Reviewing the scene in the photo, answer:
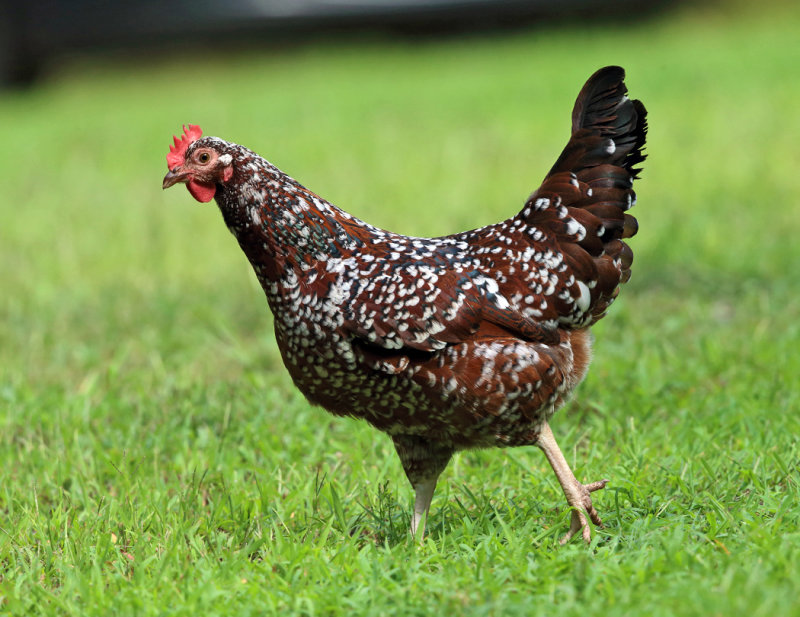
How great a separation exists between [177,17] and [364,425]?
34.3ft

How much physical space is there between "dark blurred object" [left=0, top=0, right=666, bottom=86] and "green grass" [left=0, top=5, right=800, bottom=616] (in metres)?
2.62

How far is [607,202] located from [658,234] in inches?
128

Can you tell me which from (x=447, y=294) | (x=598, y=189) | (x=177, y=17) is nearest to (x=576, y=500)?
(x=447, y=294)

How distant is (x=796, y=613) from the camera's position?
266cm

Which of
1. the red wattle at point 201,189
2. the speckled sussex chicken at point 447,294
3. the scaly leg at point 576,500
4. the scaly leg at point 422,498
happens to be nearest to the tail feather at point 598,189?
the speckled sussex chicken at point 447,294

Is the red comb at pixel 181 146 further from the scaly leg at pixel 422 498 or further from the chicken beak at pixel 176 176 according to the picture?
the scaly leg at pixel 422 498

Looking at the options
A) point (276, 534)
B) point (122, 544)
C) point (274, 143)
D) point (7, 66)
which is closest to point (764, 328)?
point (276, 534)

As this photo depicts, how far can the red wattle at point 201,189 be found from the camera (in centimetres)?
362

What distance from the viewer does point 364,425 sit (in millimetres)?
4723

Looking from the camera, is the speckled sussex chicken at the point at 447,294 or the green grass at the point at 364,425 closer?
the green grass at the point at 364,425

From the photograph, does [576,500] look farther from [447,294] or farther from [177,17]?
[177,17]

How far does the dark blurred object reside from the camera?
1368cm

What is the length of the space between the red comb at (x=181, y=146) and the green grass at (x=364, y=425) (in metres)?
1.22

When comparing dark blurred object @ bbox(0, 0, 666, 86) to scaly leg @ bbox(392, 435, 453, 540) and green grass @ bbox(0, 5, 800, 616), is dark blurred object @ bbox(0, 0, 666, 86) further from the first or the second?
scaly leg @ bbox(392, 435, 453, 540)
